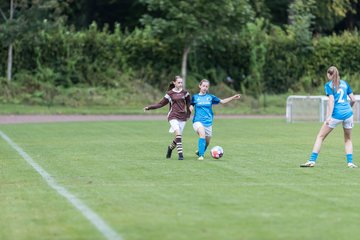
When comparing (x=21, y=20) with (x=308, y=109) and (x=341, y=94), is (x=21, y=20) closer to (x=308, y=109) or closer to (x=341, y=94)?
(x=308, y=109)

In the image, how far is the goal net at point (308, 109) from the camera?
3894 cm

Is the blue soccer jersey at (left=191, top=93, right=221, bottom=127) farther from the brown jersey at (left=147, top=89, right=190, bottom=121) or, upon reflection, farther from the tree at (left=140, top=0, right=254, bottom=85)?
the tree at (left=140, top=0, right=254, bottom=85)

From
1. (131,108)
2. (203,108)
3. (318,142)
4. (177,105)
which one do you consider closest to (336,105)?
(318,142)

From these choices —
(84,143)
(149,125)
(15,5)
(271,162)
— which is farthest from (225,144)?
(15,5)

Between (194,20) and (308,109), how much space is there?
472 inches

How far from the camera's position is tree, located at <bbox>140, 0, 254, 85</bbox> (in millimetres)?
49844

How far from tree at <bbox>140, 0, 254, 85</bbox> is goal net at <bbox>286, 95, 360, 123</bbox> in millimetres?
11817

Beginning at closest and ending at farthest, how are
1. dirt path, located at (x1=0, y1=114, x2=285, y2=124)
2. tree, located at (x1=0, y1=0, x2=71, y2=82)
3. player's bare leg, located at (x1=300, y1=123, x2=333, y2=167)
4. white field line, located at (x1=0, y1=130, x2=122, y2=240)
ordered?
white field line, located at (x1=0, y1=130, x2=122, y2=240) < player's bare leg, located at (x1=300, y1=123, x2=333, y2=167) < dirt path, located at (x1=0, y1=114, x2=285, y2=124) < tree, located at (x1=0, y1=0, x2=71, y2=82)

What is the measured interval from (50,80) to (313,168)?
35333 mm

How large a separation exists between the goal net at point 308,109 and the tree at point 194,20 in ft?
38.8

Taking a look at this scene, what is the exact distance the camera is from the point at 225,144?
24969 mm

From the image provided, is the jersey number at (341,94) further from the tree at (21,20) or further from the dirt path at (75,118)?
the tree at (21,20)

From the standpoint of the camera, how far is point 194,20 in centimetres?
4966

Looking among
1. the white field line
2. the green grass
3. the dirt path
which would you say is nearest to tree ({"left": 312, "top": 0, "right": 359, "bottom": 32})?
A: the green grass
